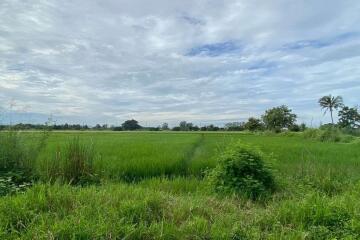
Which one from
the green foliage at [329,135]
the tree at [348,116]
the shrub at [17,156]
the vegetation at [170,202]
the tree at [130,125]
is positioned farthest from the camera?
the tree at [130,125]

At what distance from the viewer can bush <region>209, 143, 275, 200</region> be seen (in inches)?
243

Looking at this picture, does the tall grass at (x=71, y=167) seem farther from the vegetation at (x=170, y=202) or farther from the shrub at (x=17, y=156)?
the shrub at (x=17, y=156)

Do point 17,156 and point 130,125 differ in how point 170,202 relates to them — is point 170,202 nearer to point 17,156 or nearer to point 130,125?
point 17,156

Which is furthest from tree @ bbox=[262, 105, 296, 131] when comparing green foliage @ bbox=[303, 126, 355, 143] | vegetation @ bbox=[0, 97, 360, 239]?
vegetation @ bbox=[0, 97, 360, 239]

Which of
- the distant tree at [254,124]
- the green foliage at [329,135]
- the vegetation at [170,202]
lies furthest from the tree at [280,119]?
the vegetation at [170,202]

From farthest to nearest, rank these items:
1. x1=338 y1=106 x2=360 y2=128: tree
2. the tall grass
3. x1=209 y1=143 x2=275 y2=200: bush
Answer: x1=338 y1=106 x2=360 y2=128: tree → the tall grass → x1=209 y1=143 x2=275 y2=200: bush

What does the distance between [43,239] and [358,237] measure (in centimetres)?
353

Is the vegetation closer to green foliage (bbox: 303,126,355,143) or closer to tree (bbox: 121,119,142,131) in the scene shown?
green foliage (bbox: 303,126,355,143)

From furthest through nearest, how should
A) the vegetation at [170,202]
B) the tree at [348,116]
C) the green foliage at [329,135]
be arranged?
the tree at [348,116]
the green foliage at [329,135]
the vegetation at [170,202]

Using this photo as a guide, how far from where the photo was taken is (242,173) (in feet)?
21.2

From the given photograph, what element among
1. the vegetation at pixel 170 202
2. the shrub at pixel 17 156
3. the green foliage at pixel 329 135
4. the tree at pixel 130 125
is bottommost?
the vegetation at pixel 170 202

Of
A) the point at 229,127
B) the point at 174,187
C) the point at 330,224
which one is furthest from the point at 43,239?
the point at 229,127

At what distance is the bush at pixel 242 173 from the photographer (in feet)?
20.2

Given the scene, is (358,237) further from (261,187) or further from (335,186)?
(335,186)
